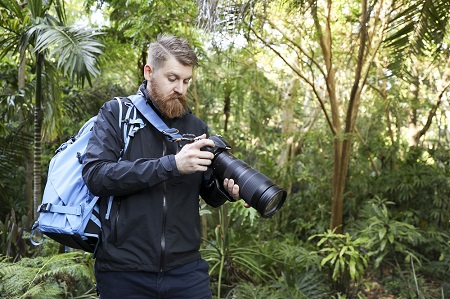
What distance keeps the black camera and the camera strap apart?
5.2 inches

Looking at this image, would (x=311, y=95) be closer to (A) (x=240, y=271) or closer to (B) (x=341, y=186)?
(B) (x=341, y=186)

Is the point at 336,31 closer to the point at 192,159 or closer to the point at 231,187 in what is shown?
the point at 231,187

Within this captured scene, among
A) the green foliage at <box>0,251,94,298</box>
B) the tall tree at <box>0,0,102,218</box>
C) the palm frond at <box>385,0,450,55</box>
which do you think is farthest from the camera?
the palm frond at <box>385,0,450,55</box>

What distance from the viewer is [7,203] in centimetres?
671

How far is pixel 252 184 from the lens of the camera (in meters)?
2.17

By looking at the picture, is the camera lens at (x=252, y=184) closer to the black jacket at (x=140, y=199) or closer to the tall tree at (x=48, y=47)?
the black jacket at (x=140, y=199)

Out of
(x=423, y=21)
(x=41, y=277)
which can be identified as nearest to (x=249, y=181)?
(x=41, y=277)

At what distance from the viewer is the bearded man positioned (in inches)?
79.4

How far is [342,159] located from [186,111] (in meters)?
3.93

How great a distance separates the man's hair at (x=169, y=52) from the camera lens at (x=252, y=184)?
1.35ft

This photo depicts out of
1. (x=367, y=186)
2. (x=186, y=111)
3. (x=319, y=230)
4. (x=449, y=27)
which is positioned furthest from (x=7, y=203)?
(x=449, y=27)

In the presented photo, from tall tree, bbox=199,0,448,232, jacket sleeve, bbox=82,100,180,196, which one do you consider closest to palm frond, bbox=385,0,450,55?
tall tree, bbox=199,0,448,232

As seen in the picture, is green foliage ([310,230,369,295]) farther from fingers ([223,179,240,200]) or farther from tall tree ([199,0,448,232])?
fingers ([223,179,240,200])

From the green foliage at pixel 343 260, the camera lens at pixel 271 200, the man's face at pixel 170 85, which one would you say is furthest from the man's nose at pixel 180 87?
the green foliage at pixel 343 260
